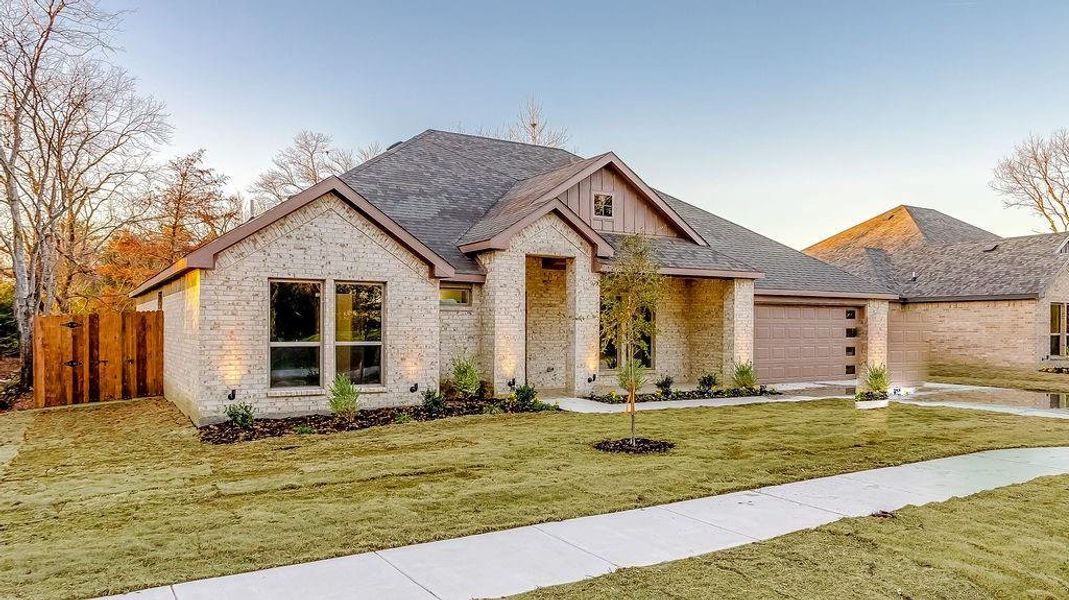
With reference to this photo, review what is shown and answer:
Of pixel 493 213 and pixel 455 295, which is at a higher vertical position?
pixel 493 213

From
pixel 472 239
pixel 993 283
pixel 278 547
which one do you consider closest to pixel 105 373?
pixel 472 239

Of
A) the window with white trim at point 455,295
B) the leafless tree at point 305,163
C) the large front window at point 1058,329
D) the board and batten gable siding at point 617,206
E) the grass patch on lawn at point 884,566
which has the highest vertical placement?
the leafless tree at point 305,163

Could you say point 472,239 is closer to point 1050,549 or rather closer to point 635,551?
point 635,551

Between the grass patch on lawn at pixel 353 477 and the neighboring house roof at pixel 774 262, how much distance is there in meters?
6.75

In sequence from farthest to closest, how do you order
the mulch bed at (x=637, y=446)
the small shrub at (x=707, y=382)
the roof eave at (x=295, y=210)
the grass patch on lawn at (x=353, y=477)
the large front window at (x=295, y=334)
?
the small shrub at (x=707, y=382) < the large front window at (x=295, y=334) < the roof eave at (x=295, y=210) < the mulch bed at (x=637, y=446) < the grass patch on lawn at (x=353, y=477)

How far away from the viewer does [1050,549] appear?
534cm

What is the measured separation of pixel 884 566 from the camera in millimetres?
4875

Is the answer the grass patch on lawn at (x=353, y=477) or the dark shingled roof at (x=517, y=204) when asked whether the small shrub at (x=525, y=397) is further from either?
→ the dark shingled roof at (x=517, y=204)

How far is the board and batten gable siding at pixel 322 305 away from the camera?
37.1 ft

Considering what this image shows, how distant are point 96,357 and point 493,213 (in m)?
9.58

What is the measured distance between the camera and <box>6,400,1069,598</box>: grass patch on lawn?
204 inches

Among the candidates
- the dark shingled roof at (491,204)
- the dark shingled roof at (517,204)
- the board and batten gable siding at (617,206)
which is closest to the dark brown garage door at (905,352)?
the dark shingled roof at (491,204)

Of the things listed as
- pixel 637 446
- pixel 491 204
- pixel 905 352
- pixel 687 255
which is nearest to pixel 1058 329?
pixel 905 352

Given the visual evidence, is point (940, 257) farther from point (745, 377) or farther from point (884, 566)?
point (884, 566)
